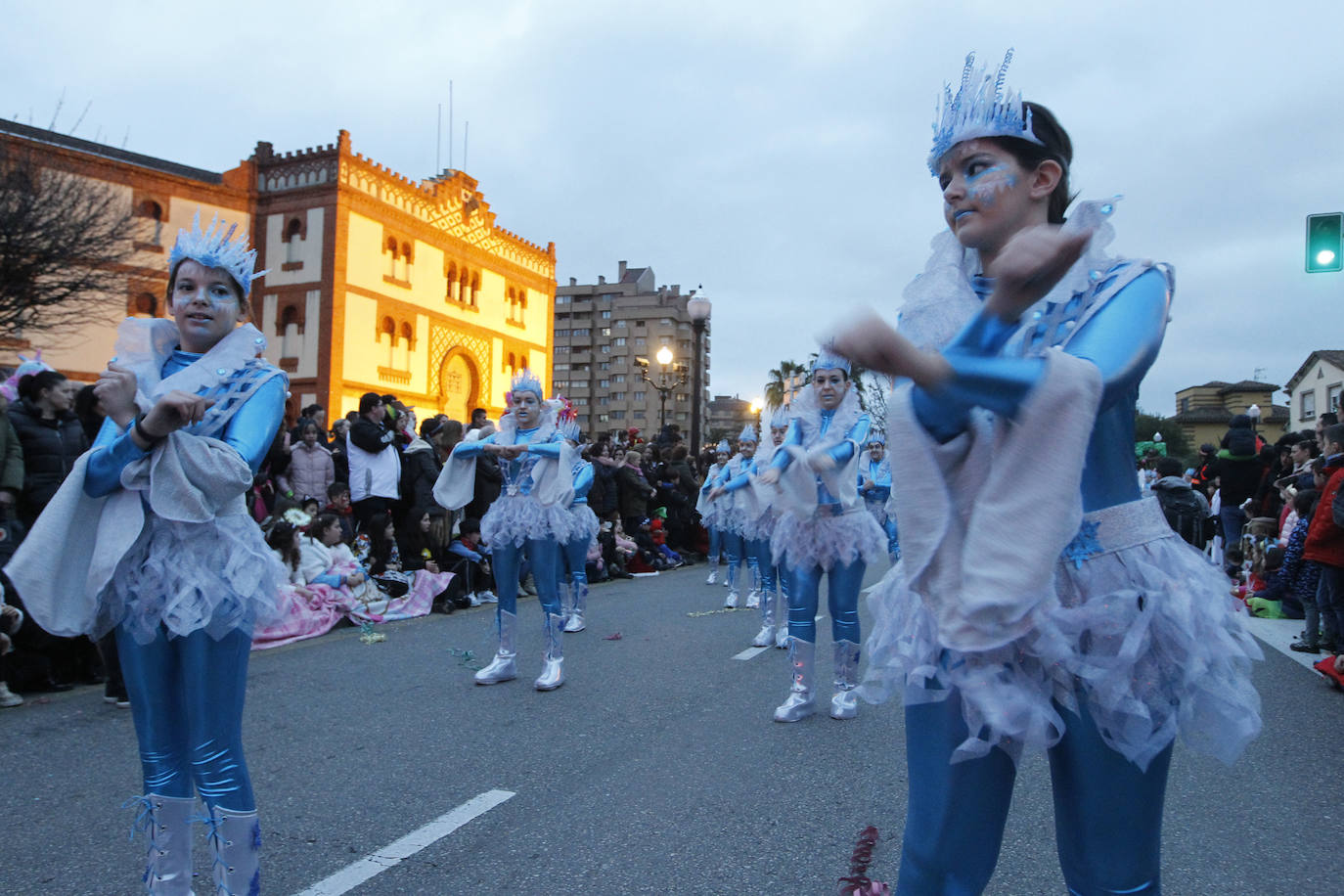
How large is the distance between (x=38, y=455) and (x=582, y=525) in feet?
13.2

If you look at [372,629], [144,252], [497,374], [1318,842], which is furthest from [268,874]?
[497,374]

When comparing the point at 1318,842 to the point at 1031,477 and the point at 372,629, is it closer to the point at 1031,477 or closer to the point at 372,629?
the point at 1031,477

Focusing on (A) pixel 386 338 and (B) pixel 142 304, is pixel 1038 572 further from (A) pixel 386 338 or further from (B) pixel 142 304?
(A) pixel 386 338

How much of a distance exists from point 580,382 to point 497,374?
62926 mm

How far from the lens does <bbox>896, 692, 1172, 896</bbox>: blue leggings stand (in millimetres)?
1627

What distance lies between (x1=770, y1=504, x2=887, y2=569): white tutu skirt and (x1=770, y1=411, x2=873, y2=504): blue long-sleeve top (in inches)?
3.9

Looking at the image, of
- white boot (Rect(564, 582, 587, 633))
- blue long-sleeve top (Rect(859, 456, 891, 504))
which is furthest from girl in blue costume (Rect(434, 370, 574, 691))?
blue long-sleeve top (Rect(859, 456, 891, 504))

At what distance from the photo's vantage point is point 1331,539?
23.4 ft

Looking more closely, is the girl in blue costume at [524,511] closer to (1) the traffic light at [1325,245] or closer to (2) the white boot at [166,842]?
(2) the white boot at [166,842]

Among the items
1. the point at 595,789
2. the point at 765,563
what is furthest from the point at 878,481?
the point at 595,789

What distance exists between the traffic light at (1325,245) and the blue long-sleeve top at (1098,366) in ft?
37.2

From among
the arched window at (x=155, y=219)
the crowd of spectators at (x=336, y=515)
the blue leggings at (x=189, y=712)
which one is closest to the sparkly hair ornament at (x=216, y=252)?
the blue leggings at (x=189, y=712)

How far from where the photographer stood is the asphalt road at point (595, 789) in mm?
3441

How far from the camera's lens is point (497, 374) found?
3728cm
